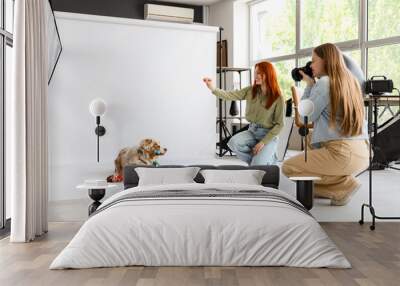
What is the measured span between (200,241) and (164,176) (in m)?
1.45

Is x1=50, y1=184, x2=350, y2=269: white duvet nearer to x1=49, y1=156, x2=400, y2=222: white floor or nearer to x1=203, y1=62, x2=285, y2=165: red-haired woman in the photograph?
x1=49, y1=156, x2=400, y2=222: white floor

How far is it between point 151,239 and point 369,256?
1318 mm

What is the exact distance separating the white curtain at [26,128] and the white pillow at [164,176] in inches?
33.2

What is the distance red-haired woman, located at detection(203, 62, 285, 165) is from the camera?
5477 mm

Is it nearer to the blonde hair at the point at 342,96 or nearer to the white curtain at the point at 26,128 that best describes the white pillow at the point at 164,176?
the white curtain at the point at 26,128

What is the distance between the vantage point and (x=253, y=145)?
18.5 feet

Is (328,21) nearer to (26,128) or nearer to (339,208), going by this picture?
(339,208)

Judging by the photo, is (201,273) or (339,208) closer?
(201,273)

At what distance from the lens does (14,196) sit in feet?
13.0

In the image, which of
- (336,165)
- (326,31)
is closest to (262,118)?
(336,165)

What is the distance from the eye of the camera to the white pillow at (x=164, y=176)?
15.2 ft

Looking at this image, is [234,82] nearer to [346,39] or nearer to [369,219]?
[346,39]

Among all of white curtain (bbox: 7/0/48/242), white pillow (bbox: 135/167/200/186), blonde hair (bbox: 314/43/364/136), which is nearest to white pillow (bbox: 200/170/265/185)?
white pillow (bbox: 135/167/200/186)

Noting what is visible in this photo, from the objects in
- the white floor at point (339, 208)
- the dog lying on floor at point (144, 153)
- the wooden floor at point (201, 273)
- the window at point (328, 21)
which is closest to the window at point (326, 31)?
the window at point (328, 21)
